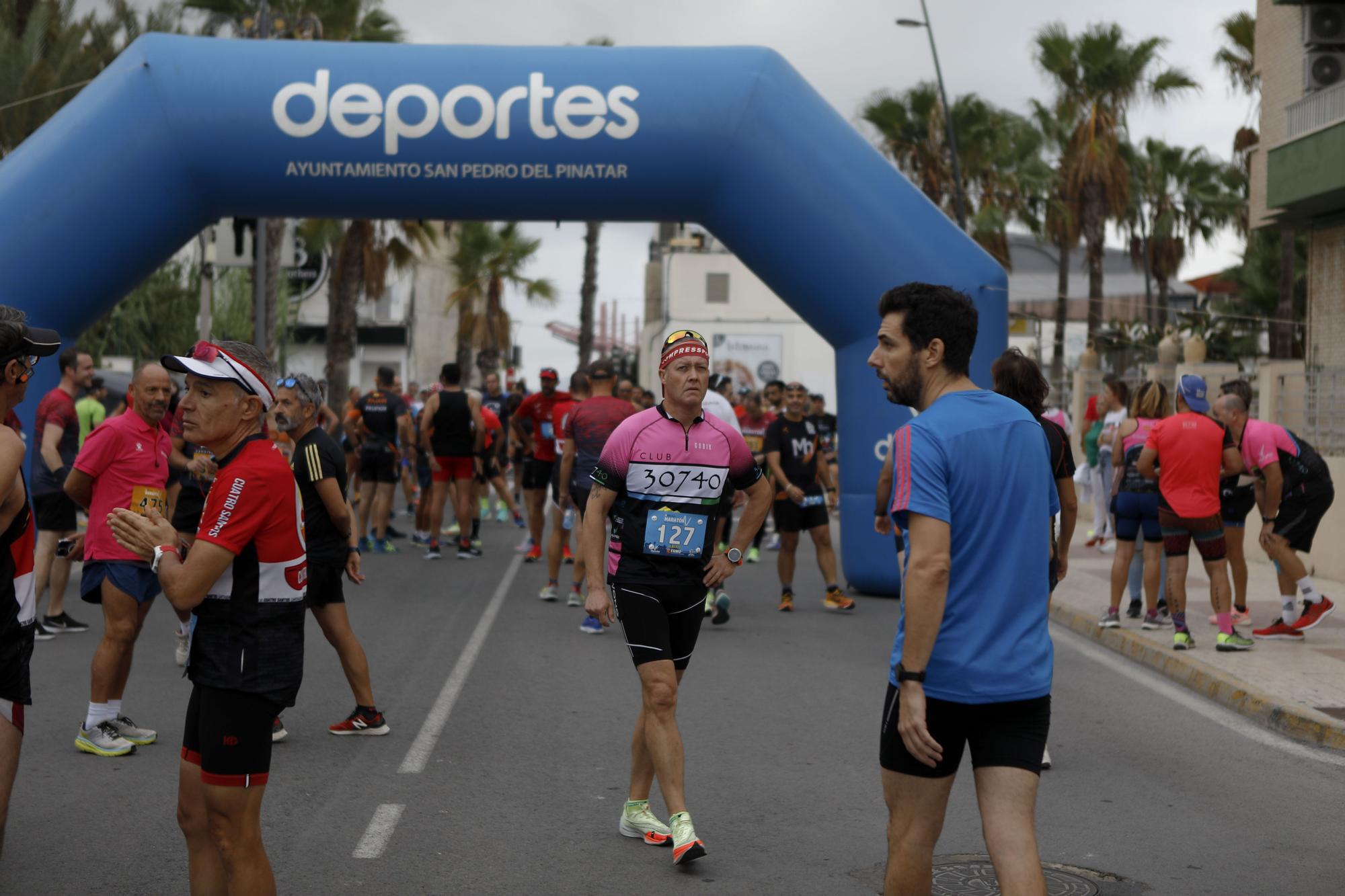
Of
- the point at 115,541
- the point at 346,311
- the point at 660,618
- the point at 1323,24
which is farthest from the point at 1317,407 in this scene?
the point at 346,311

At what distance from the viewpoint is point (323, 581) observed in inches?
283

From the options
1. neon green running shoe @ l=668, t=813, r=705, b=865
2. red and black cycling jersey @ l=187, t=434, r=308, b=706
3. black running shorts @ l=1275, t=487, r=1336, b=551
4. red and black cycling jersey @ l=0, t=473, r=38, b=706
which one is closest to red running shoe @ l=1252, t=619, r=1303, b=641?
black running shorts @ l=1275, t=487, r=1336, b=551

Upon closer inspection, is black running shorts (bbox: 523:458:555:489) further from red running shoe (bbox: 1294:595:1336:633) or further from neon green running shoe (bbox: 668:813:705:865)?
neon green running shoe (bbox: 668:813:705:865)

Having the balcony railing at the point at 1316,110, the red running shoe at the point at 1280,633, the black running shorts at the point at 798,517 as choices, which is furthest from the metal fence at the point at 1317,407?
the black running shorts at the point at 798,517

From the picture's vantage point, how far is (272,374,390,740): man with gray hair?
6.90 metres

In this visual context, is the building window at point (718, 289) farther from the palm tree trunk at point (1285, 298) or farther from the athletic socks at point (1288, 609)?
the athletic socks at point (1288, 609)

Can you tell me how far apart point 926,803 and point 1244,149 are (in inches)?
1321

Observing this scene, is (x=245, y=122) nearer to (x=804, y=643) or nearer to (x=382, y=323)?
(x=804, y=643)

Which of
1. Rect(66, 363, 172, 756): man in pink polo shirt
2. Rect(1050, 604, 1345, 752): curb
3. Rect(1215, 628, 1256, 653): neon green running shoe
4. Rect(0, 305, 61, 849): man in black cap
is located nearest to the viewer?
Rect(0, 305, 61, 849): man in black cap

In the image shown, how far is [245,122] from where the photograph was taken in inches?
485

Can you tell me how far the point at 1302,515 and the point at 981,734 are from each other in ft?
25.4

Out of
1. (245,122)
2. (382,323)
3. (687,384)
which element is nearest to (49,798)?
(687,384)

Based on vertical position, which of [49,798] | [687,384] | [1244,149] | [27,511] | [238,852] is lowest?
[49,798]

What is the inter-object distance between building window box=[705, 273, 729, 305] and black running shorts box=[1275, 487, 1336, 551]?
1380 inches
